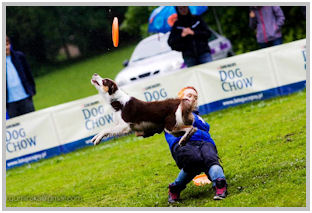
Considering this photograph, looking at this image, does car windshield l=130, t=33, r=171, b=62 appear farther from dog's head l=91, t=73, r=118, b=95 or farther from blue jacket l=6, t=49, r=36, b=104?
dog's head l=91, t=73, r=118, b=95

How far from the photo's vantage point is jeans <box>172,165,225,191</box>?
5.98 m

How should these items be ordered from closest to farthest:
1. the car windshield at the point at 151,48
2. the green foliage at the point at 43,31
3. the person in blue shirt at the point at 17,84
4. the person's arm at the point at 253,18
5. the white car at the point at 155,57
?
the person in blue shirt at the point at 17,84 → the person's arm at the point at 253,18 → the white car at the point at 155,57 → the car windshield at the point at 151,48 → the green foliage at the point at 43,31

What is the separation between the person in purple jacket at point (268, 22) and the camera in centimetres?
1119

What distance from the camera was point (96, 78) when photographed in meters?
4.81

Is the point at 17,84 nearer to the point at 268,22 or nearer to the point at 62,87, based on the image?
the point at 268,22

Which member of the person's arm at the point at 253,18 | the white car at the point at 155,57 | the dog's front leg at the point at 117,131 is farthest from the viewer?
the white car at the point at 155,57

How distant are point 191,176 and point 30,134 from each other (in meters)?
5.61

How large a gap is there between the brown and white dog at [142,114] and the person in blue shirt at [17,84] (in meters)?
6.20

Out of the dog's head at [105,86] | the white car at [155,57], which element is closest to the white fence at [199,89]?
the white car at [155,57]

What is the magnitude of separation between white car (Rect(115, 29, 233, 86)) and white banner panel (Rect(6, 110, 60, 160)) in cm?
236

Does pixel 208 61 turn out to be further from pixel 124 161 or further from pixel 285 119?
pixel 124 161

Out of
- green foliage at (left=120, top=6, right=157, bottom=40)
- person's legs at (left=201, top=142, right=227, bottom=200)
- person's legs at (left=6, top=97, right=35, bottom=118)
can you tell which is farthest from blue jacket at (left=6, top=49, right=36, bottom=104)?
green foliage at (left=120, top=6, right=157, bottom=40)

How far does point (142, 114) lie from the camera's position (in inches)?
190

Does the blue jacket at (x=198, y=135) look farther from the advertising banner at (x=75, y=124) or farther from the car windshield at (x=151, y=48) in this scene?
the car windshield at (x=151, y=48)
